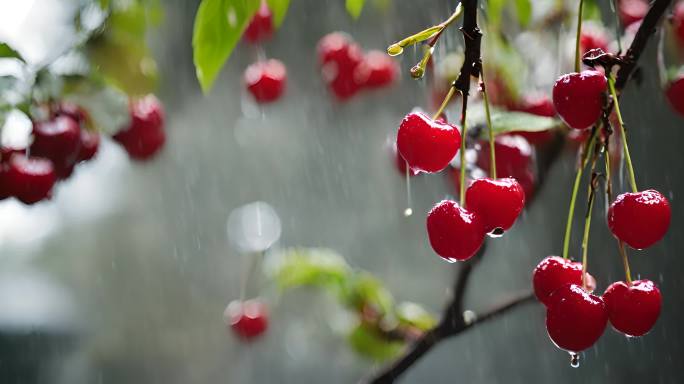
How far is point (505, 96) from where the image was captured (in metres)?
0.71

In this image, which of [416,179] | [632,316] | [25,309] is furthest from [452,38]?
[25,309]

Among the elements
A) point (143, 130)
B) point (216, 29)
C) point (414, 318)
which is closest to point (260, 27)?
point (143, 130)

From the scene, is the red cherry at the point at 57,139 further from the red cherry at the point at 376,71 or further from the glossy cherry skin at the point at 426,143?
the red cherry at the point at 376,71

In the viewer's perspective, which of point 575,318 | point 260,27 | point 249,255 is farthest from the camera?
point 249,255

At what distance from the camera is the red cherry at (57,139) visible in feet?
1.98

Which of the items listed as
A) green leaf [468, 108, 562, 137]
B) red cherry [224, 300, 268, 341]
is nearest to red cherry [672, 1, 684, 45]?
green leaf [468, 108, 562, 137]

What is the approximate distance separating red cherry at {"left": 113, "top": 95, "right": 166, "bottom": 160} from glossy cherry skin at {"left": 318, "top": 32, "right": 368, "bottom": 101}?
0.32m

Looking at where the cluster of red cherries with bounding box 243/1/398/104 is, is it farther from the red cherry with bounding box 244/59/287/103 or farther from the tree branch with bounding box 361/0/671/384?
the tree branch with bounding box 361/0/671/384

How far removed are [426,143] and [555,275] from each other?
109mm

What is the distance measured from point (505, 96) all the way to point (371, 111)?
A: 1.30 m

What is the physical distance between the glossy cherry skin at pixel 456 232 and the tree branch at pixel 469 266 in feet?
0.25

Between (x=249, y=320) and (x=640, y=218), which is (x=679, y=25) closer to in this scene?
(x=640, y=218)

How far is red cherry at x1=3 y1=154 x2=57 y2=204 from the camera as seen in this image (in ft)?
2.00

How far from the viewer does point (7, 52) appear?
1.81 feet
